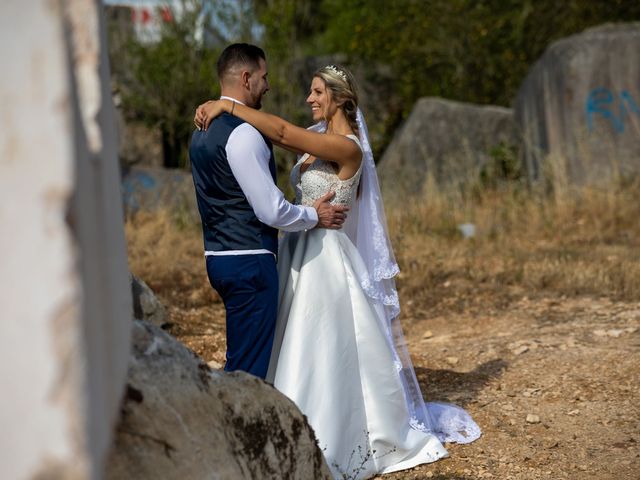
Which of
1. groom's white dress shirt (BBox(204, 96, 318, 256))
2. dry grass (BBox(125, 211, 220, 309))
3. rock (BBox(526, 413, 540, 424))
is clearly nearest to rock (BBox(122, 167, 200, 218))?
dry grass (BBox(125, 211, 220, 309))

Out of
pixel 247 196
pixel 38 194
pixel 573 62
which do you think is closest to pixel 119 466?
pixel 38 194

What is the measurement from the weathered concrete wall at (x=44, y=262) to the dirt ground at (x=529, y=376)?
112 inches

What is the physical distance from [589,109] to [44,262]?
35.5 feet

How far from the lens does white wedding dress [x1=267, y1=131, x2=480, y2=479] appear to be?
4.27 meters

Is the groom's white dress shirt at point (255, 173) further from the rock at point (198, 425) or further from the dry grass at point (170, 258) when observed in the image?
the dry grass at point (170, 258)

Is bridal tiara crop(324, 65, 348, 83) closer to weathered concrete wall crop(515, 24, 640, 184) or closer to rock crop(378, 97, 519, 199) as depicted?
weathered concrete wall crop(515, 24, 640, 184)

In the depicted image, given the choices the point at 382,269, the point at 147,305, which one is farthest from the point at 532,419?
the point at 147,305

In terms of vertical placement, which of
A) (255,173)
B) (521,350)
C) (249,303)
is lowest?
(521,350)

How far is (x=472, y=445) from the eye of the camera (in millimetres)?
4684

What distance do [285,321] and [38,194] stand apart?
2.74 metres

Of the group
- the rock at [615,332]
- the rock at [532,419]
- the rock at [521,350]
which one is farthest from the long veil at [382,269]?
the rock at [615,332]

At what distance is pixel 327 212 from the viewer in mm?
4395

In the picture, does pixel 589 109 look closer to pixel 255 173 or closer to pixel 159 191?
pixel 159 191

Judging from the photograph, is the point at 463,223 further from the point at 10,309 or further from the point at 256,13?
the point at 10,309
